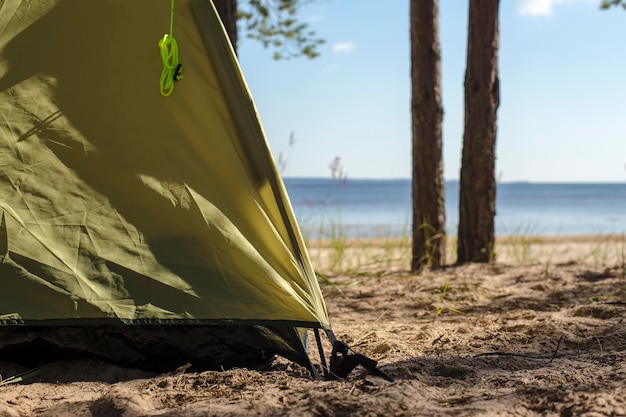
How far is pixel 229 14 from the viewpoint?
3.72 m

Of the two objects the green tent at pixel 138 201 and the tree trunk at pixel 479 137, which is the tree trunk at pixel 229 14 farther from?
the tree trunk at pixel 479 137

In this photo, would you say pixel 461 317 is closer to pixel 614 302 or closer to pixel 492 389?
pixel 614 302

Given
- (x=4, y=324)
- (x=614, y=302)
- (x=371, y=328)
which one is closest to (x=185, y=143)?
(x=4, y=324)

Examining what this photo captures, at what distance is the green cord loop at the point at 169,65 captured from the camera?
7.93 feet

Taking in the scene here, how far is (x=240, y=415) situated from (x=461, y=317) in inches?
72.6

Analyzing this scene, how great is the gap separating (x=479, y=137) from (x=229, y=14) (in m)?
2.46

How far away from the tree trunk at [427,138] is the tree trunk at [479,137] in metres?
0.21

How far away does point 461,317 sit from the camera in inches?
132

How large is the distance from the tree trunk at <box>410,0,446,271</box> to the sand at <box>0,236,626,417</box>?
1.46 m

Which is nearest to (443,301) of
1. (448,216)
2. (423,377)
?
(423,377)

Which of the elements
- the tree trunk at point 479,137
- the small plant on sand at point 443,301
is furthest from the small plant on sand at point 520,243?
the small plant on sand at point 443,301

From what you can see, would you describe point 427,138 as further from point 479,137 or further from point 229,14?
point 229,14

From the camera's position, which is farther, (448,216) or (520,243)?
(448,216)

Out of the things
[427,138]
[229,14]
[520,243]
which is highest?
[229,14]
